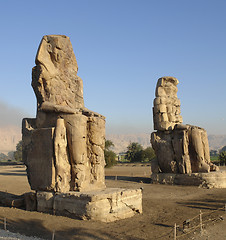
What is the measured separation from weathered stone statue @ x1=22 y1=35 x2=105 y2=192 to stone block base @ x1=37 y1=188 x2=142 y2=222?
30 cm

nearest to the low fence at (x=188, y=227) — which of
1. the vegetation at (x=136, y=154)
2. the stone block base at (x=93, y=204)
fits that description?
the stone block base at (x=93, y=204)

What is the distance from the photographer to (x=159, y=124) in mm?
12359

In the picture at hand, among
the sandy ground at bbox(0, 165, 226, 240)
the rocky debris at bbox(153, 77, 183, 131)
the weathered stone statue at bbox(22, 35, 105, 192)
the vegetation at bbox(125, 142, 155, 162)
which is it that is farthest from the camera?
the vegetation at bbox(125, 142, 155, 162)

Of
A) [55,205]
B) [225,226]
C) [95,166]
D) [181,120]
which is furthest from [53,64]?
[181,120]

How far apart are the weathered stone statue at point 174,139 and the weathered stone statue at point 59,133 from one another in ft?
18.3

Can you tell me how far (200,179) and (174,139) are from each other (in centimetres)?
200

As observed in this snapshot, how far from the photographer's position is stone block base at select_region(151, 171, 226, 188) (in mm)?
10656

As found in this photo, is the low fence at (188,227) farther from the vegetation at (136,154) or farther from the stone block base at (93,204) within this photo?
the vegetation at (136,154)

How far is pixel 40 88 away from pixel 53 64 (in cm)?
74

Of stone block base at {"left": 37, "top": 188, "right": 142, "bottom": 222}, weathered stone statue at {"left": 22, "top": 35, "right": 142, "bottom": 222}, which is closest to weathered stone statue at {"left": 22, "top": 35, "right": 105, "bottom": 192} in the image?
weathered stone statue at {"left": 22, "top": 35, "right": 142, "bottom": 222}

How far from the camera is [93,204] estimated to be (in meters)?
5.41

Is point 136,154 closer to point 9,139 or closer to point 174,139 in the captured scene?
point 174,139

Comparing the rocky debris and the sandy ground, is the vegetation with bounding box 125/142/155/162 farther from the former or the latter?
the sandy ground

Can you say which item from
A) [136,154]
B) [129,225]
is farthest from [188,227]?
[136,154]
